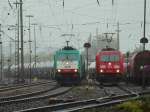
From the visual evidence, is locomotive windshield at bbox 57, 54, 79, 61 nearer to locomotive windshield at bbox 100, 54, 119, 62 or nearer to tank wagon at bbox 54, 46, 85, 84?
tank wagon at bbox 54, 46, 85, 84

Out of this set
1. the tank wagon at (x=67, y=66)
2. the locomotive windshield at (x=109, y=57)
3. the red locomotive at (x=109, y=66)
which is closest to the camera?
the tank wagon at (x=67, y=66)

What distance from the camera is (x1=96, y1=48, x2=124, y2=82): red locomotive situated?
141ft

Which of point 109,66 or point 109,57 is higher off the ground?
point 109,57

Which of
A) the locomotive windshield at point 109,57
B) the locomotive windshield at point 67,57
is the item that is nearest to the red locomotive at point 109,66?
the locomotive windshield at point 109,57

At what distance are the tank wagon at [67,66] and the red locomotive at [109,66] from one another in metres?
1.98

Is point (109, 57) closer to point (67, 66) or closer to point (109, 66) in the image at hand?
point (109, 66)

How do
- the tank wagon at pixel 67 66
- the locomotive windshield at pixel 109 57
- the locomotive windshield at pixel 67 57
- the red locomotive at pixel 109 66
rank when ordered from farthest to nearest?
the locomotive windshield at pixel 109 57
the red locomotive at pixel 109 66
the locomotive windshield at pixel 67 57
the tank wagon at pixel 67 66

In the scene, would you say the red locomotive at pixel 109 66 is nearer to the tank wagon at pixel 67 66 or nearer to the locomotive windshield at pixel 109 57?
the locomotive windshield at pixel 109 57

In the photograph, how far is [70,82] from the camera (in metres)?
44.2

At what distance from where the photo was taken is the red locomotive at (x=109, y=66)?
4303 cm

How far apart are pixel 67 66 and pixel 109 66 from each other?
3631mm

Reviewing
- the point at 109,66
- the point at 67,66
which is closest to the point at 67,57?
the point at 67,66

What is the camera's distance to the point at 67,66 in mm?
42688

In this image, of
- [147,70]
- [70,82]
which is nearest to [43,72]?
[70,82]
